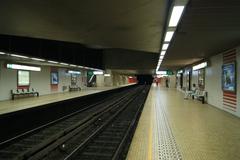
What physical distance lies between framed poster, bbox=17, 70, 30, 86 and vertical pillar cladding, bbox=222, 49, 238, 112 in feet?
Result: 45.1

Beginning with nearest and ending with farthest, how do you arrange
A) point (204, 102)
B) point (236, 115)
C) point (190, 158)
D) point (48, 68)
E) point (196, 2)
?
1. point (196, 2)
2. point (190, 158)
3. point (236, 115)
4. point (204, 102)
5. point (48, 68)

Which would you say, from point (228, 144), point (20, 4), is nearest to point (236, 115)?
point (228, 144)

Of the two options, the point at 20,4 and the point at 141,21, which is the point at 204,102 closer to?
the point at 141,21

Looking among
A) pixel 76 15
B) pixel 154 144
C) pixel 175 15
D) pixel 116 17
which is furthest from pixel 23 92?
pixel 175 15

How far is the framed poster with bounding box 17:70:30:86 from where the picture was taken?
16547 millimetres

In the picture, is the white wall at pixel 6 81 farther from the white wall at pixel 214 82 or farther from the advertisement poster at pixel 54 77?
the white wall at pixel 214 82

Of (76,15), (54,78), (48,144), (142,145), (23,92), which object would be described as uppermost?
(76,15)

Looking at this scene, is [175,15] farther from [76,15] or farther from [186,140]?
[186,140]

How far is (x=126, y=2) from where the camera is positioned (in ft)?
17.2

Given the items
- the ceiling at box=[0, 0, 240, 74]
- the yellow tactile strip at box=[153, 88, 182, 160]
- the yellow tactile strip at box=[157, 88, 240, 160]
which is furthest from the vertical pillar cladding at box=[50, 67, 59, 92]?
the yellow tactile strip at box=[153, 88, 182, 160]

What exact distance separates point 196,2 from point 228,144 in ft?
11.4

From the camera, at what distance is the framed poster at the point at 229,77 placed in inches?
361

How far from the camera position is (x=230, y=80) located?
9594mm

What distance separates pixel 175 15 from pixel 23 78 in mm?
14897
